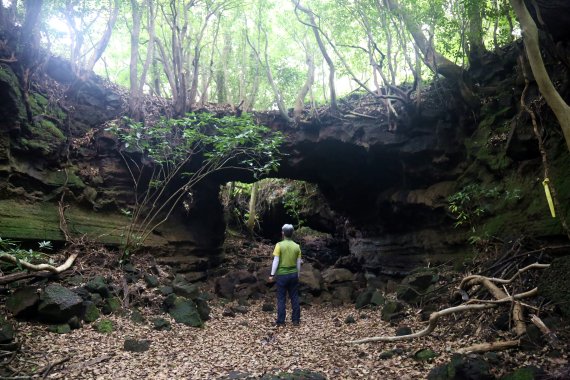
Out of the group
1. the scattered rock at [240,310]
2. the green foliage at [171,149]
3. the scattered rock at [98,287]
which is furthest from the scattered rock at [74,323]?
the scattered rock at [240,310]

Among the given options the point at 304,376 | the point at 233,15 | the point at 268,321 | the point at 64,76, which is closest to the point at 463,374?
the point at 304,376

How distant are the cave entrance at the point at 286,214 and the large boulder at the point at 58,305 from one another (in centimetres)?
1243

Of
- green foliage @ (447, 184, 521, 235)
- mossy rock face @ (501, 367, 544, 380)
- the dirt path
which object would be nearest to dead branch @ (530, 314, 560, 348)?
the dirt path

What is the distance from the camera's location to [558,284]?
525cm

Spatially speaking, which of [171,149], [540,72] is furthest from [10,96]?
[540,72]

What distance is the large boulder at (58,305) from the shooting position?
6035 mm

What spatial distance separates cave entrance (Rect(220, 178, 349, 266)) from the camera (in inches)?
776

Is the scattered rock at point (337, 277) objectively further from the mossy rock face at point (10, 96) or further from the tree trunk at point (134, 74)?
the mossy rock face at point (10, 96)

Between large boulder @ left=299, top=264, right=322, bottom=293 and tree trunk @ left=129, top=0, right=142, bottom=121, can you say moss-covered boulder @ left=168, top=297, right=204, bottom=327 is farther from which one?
tree trunk @ left=129, top=0, right=142, bottom=121

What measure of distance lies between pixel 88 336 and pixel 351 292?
7.74 metres

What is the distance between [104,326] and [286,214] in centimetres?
1529

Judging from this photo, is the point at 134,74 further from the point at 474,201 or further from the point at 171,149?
the point at 474,201

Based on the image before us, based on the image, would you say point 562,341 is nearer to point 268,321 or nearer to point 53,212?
point 268,321

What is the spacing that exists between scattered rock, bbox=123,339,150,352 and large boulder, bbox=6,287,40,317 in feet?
5.20
